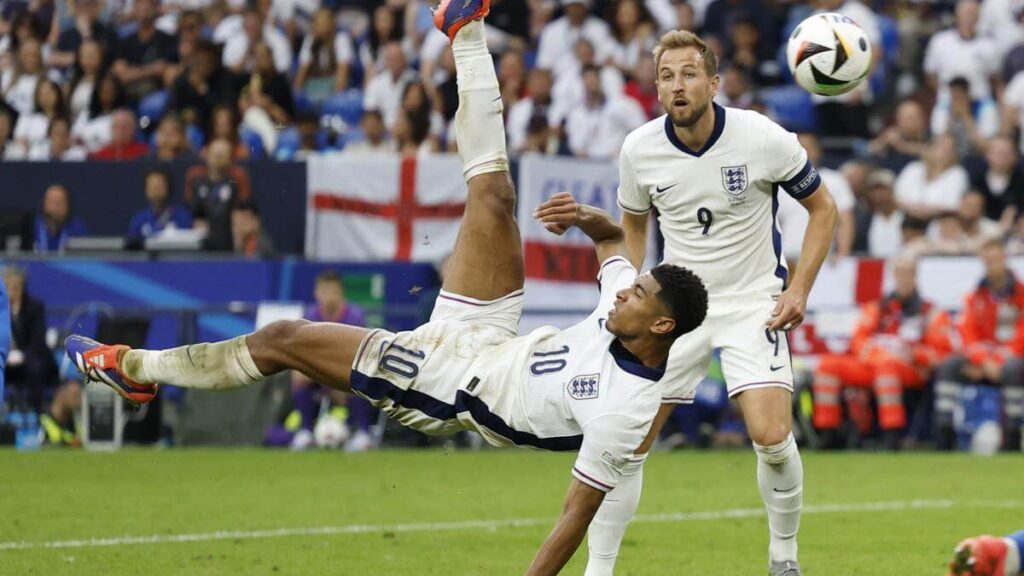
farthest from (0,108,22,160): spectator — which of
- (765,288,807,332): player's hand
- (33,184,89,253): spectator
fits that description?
(765,288,807,332): player's hand

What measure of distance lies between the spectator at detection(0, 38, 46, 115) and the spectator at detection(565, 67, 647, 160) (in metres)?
6.56

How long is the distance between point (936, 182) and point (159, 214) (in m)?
8.31

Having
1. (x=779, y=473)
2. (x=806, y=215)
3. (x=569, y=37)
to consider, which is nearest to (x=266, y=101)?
(x=569, y=37)

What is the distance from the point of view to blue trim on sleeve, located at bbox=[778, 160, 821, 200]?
9.38 m

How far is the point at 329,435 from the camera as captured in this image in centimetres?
1748

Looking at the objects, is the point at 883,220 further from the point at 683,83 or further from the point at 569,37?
the point at 683,83

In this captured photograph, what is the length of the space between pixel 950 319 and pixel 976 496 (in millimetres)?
4441

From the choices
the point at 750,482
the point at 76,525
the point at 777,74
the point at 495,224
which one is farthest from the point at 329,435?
the point at 495,224

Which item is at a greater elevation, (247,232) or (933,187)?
(933,187)

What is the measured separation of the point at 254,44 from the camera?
2292 cm

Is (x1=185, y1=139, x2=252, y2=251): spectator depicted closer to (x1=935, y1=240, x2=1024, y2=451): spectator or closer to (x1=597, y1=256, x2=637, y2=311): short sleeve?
(x1=935, y1=240, x2=1024, y2=451): spectator

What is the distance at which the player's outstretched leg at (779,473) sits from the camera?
30.0 feet

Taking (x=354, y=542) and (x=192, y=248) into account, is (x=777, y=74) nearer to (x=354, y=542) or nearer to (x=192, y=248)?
(x=192, y=248)

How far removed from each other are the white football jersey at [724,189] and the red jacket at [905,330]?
8.05m
